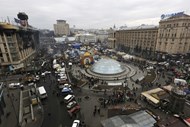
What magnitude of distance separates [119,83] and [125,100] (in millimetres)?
10338

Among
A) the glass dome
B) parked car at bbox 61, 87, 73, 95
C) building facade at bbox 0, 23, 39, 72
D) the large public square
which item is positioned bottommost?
the large public square

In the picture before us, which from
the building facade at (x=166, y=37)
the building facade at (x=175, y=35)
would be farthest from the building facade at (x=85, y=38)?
the building facade at (x=175, y=35)

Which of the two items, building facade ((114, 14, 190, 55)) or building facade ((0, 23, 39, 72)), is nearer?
building facade ((0, 23, 39, 72))

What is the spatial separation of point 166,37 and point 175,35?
4.79 m

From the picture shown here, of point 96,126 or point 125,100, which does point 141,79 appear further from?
point 96,126

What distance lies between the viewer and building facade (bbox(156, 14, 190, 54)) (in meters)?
59.5

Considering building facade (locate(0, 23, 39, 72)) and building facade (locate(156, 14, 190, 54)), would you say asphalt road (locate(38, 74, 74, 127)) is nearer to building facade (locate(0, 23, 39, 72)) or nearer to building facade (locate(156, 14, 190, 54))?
building facade (locate(0, 23, 39, 72))

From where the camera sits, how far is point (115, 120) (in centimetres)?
1838

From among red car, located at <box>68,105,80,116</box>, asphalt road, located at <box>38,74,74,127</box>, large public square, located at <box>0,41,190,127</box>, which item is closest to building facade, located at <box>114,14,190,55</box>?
large public square, located at <box>0,41,190,127</box>

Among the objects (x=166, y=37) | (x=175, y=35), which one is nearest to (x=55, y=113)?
(x=175, y=35)

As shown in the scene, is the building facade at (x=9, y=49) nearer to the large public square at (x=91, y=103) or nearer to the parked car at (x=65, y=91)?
the large public square at (x=91, y=103)

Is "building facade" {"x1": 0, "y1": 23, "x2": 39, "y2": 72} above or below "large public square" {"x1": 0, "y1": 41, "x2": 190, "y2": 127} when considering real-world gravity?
above

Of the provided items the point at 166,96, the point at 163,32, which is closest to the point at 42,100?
the point at 166,96

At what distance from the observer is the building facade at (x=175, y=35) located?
59469 millimetres
